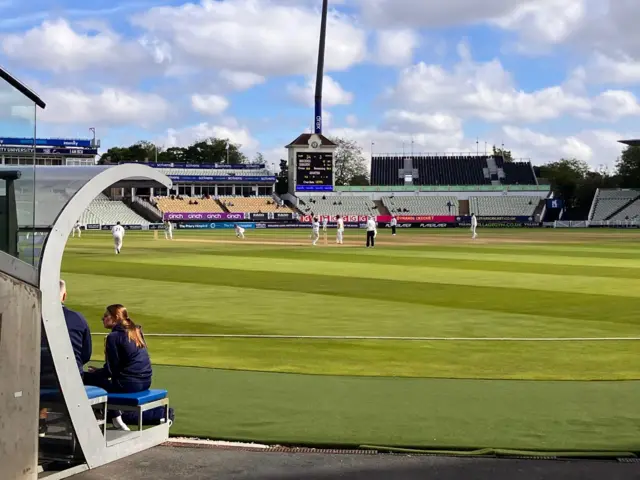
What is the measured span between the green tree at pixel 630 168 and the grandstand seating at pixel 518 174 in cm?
1573

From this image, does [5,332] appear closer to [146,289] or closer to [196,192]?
[146,289]

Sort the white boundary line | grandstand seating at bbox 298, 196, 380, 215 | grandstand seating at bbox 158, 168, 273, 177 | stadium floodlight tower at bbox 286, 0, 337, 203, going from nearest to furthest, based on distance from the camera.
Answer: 1. the white boundary line
2. stadium floodlight tower at bbox 286, 0, 337, 203
3. grandstand seating at bbox 298, 196, 380, 215
4. grandstand seating at bbox 158, 168, 273, 177

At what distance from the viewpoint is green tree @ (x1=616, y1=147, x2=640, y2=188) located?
449 ft

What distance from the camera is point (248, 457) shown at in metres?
7.92

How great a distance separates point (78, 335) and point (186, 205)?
346 feet

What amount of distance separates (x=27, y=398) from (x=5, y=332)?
1.93 ft

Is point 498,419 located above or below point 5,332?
below

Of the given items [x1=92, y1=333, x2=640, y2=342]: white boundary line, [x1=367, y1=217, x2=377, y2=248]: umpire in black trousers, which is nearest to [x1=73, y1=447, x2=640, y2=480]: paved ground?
[x1=92, y1=333, x2=640, y2=342]: white boundary line

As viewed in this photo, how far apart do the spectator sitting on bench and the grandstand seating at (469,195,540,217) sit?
11358 centimetres

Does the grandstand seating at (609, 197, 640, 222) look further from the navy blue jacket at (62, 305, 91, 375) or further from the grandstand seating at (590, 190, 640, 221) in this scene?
the navy blue jacket at (62, 305, 91, 375)

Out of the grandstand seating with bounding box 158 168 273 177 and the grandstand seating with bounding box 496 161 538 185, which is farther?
the grandstand seating with bounding box 496 161 538 185

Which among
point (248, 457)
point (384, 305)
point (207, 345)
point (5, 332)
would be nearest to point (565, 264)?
point (384, 305)

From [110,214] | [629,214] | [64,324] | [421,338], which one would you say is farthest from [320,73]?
[64,324]

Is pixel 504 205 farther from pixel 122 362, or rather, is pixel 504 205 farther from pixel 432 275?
pixel 122 362
